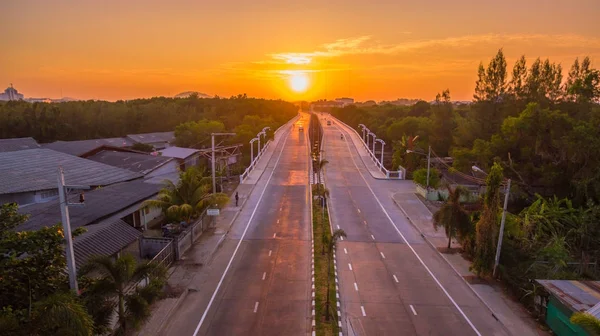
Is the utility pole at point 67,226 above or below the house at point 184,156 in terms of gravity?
above

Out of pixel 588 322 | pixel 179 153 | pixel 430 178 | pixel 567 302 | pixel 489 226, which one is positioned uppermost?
pixel 588 322

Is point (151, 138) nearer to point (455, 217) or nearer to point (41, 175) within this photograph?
point (41, 175)

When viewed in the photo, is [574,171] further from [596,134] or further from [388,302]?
[388,302]

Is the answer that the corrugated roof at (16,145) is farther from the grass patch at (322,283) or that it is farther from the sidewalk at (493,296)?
the sidewalk at (493,296)

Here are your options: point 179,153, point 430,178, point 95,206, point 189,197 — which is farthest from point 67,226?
point 179,153

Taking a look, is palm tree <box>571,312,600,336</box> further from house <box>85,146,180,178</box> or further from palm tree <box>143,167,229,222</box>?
house <box>85,146,180,178</box>

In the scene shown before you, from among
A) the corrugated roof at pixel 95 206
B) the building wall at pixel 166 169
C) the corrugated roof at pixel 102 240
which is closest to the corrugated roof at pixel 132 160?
the building wall at pixel 166 169

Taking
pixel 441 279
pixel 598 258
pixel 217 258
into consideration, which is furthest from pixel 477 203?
pixel 217 258
